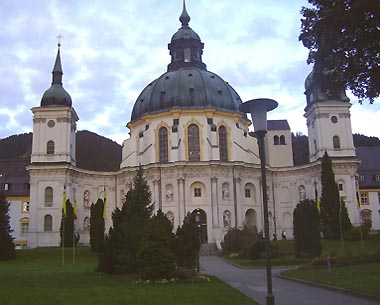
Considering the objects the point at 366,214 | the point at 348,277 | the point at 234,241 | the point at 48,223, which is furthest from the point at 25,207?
the point at 348,277

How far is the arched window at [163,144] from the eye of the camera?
74244mm

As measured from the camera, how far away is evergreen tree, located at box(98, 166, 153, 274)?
106ft

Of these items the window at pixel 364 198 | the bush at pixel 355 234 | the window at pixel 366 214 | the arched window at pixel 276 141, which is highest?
the arched window at pixel 276 141

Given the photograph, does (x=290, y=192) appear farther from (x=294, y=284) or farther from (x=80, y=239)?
(x=294, y=284)

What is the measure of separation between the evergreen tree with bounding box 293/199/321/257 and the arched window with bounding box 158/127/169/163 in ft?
114

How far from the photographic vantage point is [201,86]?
77250mm

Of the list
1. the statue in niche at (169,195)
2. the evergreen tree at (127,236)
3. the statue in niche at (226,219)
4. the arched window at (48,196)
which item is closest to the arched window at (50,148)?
the arched window at (48,196)

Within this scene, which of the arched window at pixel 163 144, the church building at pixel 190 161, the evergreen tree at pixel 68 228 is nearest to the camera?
the evergreen tree at pixel 68 228

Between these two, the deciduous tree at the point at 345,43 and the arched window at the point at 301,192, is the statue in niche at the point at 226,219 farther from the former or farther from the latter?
the deciduous tree at the point at 345,43

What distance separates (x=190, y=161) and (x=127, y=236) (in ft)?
128

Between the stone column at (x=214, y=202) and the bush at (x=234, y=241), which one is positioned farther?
the stone column at (x=214, y=202)

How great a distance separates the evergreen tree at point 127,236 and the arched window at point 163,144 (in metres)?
38.7

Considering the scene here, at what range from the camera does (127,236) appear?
32250 millimetres

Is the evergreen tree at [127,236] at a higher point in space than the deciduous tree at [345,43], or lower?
lower
